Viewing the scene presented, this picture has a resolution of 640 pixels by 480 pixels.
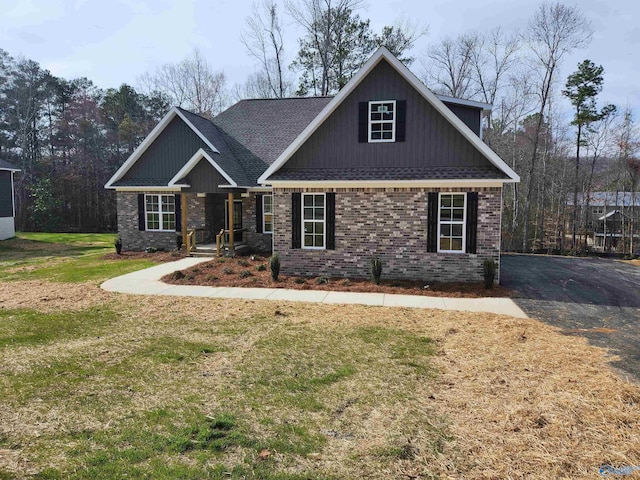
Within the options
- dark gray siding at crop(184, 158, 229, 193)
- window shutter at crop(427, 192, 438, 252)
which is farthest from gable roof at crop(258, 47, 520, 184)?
dark gray siding at crop(184, 158, 229, 193)

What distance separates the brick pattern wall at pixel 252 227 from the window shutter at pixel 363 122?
7.52 m

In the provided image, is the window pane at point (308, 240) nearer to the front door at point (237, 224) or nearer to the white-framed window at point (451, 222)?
the white-framed window at point (451, 222)

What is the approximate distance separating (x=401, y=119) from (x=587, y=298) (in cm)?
751

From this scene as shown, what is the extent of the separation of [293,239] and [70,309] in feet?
22.3

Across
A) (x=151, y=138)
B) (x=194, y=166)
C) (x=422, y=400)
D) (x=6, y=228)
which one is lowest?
(x=422, y=400)

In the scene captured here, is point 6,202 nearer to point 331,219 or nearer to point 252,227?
point 252,227

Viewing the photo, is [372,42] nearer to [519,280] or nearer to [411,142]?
[411,142]

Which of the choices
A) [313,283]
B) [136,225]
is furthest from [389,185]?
[136,225]

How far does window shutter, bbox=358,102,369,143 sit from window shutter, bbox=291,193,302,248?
286 cm

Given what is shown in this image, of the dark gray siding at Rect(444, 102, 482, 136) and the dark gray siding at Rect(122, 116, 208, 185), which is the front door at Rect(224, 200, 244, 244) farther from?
the dark gray siding at Rect(444, 102, 482, 136)

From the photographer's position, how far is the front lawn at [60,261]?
47.7ft

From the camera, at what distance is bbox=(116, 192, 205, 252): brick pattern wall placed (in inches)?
795

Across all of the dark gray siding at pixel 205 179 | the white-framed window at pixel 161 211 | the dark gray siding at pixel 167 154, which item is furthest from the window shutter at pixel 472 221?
the white-framed window at pixel 161 211

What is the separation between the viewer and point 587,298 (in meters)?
11.3
